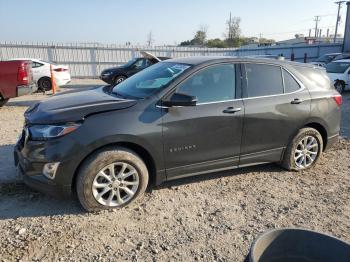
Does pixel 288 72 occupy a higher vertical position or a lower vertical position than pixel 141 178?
higher

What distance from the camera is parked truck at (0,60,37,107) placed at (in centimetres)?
942

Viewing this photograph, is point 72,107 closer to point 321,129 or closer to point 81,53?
point 321,129

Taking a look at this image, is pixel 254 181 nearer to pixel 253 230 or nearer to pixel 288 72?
pixel 253 230

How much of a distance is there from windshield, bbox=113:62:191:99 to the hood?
257 mm

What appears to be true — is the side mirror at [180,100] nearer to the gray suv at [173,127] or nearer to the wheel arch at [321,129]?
the gray suv at [173,127]

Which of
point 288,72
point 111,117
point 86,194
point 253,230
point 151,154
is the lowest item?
point 253,230

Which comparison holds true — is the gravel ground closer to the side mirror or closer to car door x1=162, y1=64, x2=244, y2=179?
car door x1=162, y1=64, x2=244, y2=179

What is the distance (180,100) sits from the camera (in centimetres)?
402

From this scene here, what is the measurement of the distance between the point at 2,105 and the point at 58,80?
4150mm

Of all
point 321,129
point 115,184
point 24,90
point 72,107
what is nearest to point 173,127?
point 115,184

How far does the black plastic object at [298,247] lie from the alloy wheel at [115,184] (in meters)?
2.23

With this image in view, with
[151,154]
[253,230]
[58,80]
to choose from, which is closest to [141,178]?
[151,154]

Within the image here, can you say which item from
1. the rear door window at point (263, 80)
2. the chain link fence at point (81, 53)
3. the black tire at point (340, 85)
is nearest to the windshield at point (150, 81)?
the rear door window at point (263, 80)

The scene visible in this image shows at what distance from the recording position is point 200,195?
4.41 meters
